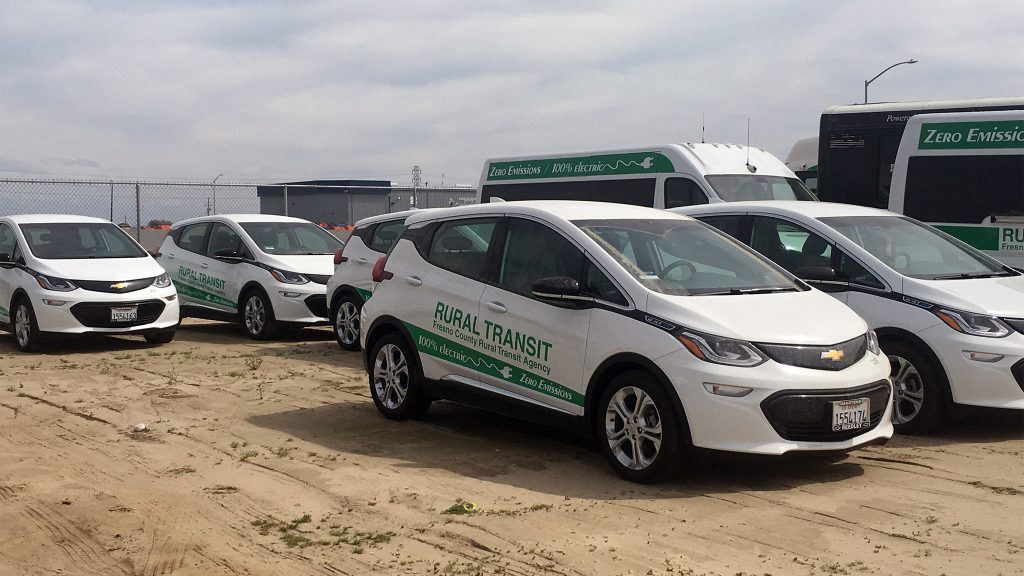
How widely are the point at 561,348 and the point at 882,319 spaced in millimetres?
2658

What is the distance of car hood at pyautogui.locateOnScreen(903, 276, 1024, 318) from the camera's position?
794 cm

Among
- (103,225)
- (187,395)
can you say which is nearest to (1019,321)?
(187,395)

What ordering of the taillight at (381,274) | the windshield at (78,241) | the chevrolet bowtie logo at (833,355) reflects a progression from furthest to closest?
the windshield at (78,241), the taillight at (381,274), the chevrolet bowtie logo at (833,355)

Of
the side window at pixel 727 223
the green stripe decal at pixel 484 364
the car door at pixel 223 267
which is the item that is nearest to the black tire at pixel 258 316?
the car door at pixel 223 267

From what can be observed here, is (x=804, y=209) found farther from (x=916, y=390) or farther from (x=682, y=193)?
(x=682, y=193)

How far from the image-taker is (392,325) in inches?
339

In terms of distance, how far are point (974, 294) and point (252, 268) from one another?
9498 mm

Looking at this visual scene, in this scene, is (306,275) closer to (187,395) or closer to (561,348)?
(187,395)

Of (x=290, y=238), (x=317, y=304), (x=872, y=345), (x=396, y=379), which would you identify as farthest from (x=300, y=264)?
(x=872, y=345)

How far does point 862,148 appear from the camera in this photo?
48.4ft

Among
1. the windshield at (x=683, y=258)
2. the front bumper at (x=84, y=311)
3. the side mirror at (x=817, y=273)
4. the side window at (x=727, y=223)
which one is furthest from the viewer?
the front bumper at (x=84, y=311)

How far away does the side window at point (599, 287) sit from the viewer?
6.89 meters

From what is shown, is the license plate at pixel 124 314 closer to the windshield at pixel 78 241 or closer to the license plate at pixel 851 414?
the windshield at pixel 78 241

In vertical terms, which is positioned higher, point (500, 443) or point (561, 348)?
point (561, 348)
